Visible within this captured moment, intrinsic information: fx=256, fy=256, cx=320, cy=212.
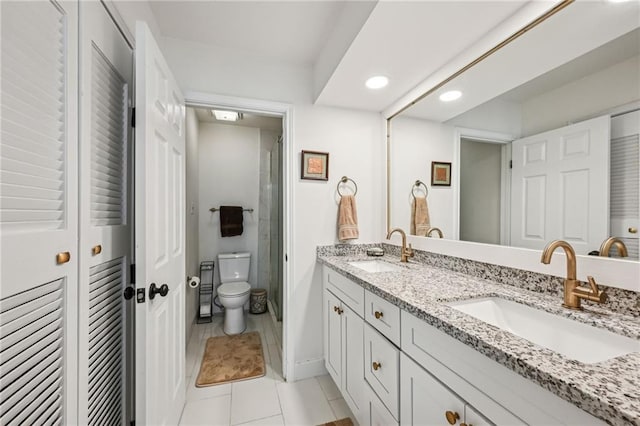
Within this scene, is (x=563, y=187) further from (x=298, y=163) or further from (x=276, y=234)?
(x=276, y=234)

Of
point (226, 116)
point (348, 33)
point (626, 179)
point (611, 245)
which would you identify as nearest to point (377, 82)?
point (348, 33)

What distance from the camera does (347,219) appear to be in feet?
6.35

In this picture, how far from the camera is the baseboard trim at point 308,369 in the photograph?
1.86m

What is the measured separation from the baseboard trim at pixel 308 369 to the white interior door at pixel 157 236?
2.42ft

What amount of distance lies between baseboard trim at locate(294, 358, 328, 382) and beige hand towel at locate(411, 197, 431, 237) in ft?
3.95

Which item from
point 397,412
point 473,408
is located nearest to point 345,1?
point 473,408

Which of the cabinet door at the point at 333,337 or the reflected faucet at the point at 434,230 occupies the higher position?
the reflected faucet at the point at 434,230

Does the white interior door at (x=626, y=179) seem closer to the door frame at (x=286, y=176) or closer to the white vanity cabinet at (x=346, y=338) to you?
the white vanity cabinet at (x=346, y=338)

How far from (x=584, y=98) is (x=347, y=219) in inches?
52.8

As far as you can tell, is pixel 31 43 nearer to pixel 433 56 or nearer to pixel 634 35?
pixel 433 56

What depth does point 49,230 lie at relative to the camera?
0.68 m

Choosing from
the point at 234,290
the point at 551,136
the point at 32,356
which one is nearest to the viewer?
the point at 32,356

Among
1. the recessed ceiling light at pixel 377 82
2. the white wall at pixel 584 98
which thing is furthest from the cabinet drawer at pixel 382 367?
the recessed ceiling light at pixel 377 82

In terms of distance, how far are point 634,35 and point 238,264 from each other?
10.5 ft
